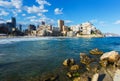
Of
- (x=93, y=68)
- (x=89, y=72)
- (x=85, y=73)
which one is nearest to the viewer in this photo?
(x=85, y=73)

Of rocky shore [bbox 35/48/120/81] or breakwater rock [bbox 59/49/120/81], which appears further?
breakwater rock [bbox 59/49/120/81]

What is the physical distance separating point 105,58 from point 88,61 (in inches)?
112

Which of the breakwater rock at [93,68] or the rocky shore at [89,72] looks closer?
the rocky shore at [89,72]

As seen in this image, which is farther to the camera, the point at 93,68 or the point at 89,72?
the point at 93,68

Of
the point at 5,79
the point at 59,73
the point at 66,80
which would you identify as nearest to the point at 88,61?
the point at 59,73

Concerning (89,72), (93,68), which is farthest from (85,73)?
(93,68)

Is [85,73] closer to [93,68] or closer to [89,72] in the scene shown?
[89,72]

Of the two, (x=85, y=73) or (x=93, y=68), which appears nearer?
(x=85, y=73)

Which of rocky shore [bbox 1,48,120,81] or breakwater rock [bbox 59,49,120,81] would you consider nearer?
rocky shore [bbox 1,48,120,81]

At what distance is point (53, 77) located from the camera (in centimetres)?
1819

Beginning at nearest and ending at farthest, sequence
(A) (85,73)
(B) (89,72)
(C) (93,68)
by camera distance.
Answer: (A) (85,73) → (B) (89,72) → (C) (93,68)

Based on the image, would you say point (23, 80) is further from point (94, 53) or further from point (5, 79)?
point (94, 53)

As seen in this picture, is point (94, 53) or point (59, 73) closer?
point (59, 73)

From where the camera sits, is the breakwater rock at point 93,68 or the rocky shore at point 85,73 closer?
the rocky shore at point 85,73
